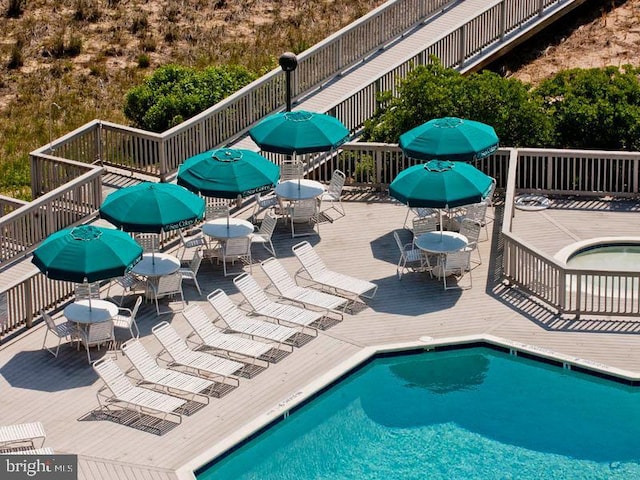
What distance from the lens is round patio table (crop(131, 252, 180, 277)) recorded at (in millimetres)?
30062

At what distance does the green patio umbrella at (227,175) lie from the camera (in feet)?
102

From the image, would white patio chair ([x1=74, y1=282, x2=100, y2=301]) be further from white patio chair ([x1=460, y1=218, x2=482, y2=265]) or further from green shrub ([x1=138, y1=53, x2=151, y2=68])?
green shrub ([x1=138, y1=53, x2=151, y2=68])

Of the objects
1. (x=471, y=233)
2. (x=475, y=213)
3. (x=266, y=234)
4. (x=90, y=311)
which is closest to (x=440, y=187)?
(x=471, y=233)

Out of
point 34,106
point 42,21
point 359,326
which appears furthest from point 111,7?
point 359,326

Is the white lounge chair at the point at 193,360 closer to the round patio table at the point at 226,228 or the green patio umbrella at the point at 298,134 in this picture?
the round patio table at the point at 226,228

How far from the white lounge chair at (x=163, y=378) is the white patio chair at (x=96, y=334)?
2.91 feet

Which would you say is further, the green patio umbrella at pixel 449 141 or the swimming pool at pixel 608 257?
the green patio umbrella at pixel 449 141

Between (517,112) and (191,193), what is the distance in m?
8.48

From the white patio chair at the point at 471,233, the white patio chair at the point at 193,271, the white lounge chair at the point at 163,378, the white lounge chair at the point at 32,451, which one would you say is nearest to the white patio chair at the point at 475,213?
the white patio chair at the point at 471,233

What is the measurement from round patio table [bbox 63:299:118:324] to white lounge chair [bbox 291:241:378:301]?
387 cm

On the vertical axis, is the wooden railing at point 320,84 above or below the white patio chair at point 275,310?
above

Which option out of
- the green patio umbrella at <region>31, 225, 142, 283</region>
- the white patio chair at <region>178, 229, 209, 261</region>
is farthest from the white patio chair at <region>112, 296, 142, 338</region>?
the white patio chair at <region>178, 229, 209, 261</region>

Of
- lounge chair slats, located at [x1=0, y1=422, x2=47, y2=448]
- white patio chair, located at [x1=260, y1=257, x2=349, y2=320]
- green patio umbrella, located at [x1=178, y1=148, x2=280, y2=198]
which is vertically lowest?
lounge chair slats, located at [x1=0, y1=422, x2=47, y2=448]

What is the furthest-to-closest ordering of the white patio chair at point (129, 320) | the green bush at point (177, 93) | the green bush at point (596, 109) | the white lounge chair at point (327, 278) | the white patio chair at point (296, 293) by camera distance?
1. the green bush at point (177, 93)
2. the green bush at point (596, 109)
3. the white lounge chair at point (327, 278)
4. the white patio chair at point (296, 293)
5. the white patio chair at point (129, 320)
